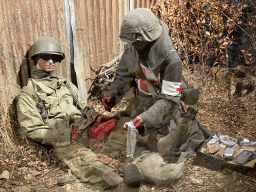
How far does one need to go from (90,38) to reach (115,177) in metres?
3.02

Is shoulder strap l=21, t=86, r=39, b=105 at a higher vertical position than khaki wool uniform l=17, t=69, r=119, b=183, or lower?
higher

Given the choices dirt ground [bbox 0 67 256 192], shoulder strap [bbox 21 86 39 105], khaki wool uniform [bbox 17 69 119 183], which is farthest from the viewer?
shoulder strap [bbox 21 86 39 105]

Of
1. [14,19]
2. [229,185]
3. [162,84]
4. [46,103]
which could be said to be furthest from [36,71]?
[229,185]

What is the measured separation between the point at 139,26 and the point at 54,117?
6.04 feet

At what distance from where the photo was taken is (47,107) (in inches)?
146

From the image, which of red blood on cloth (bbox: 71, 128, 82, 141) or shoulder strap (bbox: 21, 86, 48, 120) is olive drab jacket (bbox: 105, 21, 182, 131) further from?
shoulder strap (bbox: 21, 86, 48, 120)

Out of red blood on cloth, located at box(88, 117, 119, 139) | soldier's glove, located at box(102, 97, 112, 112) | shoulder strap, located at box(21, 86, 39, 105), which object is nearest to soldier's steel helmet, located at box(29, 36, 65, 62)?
shoulder strap, located at box(21, 86, 39, 105)

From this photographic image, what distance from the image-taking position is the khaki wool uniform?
344 cm

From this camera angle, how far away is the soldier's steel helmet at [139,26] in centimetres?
284

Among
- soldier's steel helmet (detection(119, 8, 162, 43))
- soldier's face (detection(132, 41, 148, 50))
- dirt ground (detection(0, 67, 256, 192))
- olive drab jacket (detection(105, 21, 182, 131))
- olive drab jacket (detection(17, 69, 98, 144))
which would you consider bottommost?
dirt ground (detection(0, 67, 256, 192))

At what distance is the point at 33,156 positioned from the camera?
3725 millimetres

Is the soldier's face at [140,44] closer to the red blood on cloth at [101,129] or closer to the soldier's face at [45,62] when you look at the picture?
the red blood on cloth at [101,129]

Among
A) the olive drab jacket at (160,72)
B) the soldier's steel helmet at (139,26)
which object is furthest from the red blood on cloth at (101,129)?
the soldier's steel helmet at (139,26)

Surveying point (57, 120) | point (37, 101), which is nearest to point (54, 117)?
point (57, 120)
